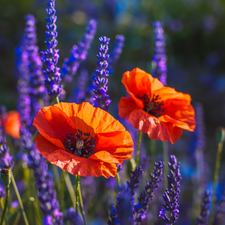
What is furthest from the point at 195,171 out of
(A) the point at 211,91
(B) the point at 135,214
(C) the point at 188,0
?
Answer: (C) the point at 188,0

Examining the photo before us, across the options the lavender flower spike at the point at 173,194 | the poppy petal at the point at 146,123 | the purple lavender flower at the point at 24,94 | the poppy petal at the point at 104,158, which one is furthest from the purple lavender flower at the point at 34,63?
the lavender flower spike at the point at 173,194

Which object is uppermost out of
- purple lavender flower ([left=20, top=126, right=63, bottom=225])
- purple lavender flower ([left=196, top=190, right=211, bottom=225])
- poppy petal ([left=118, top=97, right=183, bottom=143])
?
poppy petal ([left=118, top=97, right=183, bottom=143])

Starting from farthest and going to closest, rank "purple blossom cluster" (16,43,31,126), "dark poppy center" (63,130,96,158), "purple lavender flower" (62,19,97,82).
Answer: "purple blossom cluster" (16,43,31,126)
"purple lavender flower" (62,19,97,82)
"dark poppy center" (63,130,96,158)

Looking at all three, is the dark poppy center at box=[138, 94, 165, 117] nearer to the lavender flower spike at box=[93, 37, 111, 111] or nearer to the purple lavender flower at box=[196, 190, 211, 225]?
the lavender flower spike at box=[93, 37, 111, 111]

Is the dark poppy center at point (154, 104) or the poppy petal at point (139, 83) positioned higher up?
the poppy petal at point (139, 83)

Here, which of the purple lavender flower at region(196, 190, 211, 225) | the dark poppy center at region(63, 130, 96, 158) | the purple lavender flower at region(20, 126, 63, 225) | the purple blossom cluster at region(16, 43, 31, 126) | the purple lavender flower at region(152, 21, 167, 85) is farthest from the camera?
the purple blossom cluster at region(16, 43, 31, 126)

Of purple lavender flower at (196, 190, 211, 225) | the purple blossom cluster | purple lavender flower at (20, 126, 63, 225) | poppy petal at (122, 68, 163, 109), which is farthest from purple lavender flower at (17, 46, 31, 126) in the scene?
purple lavender flower at (196, 190, 211, 225)

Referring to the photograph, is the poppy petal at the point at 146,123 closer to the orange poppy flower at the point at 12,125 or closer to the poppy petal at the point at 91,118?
the poppy petal at the point at 91,118
